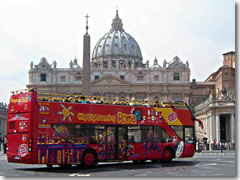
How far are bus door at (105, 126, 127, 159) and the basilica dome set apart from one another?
107 metres

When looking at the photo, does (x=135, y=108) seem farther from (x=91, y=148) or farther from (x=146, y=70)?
(x=146, y=70)

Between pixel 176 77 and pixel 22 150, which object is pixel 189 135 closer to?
pixel 22 150

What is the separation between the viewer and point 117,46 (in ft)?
417

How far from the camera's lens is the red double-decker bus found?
16.9 m

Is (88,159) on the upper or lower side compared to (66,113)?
lower

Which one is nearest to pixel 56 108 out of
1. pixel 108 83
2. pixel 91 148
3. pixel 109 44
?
pixel 91 148

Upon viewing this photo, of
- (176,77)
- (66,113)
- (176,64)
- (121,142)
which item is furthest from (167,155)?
(176,64)

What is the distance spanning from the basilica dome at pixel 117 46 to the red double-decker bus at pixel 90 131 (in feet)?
344

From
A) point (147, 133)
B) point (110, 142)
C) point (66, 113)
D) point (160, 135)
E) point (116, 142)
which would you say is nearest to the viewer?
point (66, 113)

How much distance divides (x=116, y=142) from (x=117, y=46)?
10902 cm

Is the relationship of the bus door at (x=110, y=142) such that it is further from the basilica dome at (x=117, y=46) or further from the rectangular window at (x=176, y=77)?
the basilica dome at (x=117, y=46)

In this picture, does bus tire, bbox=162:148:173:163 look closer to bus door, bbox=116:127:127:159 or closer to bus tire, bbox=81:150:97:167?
bus door, bbox=116:127:127:159

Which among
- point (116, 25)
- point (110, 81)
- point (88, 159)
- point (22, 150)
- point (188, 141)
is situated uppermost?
point (116, 25)

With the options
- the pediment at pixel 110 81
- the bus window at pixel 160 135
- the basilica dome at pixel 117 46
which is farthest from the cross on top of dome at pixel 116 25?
the bus window at pixel 160 135
